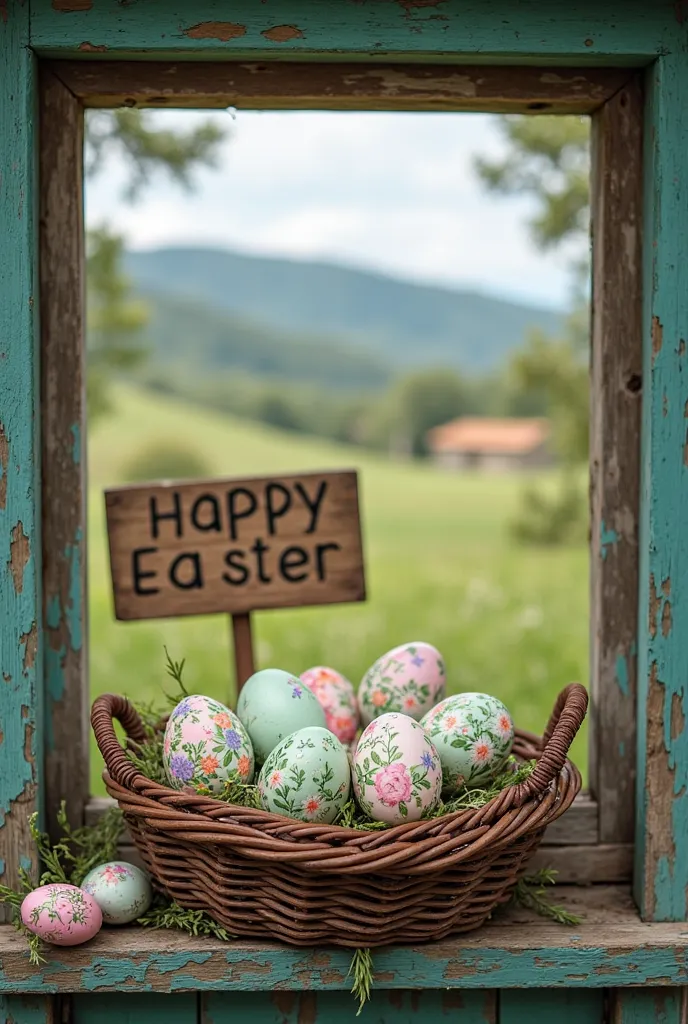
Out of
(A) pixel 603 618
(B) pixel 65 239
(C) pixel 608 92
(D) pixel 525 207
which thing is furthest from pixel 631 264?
(D) pixel 525 207

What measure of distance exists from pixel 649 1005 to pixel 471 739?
1.36 feet

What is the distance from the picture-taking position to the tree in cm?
462

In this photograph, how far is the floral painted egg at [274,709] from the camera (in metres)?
1.31

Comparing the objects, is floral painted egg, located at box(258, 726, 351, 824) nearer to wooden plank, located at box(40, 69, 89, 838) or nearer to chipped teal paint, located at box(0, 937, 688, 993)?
chipped teal paint, located at box(0, 937, 688, 993)

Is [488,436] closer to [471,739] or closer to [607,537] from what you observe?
[607,537]

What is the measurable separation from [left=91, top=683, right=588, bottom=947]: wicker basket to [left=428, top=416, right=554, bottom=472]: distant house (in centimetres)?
600

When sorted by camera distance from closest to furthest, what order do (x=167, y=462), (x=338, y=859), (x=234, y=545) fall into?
(x=338, y=859) → (x=234, y=545) → (x=167, y=462)

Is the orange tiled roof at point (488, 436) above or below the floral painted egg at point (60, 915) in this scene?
above

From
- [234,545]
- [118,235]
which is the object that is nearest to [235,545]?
[234,545]

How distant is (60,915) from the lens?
46.4 inches

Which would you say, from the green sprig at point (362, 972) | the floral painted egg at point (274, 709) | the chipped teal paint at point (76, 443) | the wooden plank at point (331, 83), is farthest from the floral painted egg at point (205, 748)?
the wooden plank at point (331, 83)

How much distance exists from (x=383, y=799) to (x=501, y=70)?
3.13 ft

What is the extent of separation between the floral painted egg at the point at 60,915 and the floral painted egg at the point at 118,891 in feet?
0.18

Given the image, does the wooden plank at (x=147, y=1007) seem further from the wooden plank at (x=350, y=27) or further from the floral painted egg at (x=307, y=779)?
the wooden plank at (x=350, y=27)
